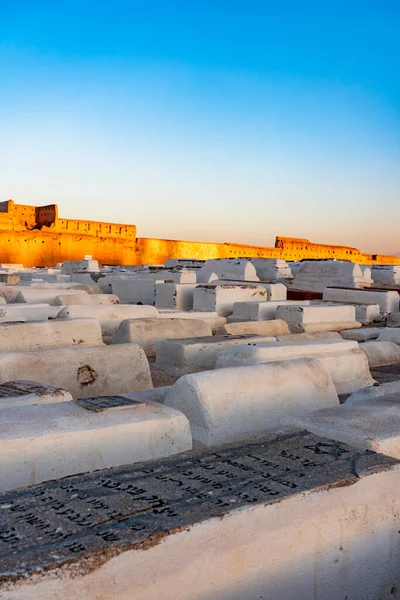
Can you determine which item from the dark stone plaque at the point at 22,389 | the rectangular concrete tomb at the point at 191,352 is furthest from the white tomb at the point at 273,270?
the dark stone plaque at the point at 22,389

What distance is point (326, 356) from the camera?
4.62 metres

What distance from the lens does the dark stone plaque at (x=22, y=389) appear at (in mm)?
2914

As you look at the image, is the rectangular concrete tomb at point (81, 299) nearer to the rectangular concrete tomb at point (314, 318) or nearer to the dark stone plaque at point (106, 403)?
the rectangular concrete tomb at point (314, 318)

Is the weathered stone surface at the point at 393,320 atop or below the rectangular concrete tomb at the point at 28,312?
below

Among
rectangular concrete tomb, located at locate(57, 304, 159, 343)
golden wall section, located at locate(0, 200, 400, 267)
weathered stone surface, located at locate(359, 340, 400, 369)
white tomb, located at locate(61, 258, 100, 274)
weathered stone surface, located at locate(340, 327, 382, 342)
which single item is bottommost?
weathered stone surface, located at locate(359, 340, 400, 369)

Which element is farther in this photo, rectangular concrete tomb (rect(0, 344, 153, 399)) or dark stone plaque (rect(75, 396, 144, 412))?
rectangular concrete tomb (rect(0, 344, 153, 399))

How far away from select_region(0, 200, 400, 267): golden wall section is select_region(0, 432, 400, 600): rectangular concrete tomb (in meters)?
23.2

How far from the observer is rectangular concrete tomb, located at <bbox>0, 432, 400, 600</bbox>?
1.35m

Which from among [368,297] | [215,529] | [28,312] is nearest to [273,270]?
[368,297]

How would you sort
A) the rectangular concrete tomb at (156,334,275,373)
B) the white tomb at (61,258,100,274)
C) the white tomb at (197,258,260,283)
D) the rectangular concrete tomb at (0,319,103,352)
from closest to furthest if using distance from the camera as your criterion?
the rectangular concrete tomb at (0,319,103,352), the rectangular concrete tomb at (156,334,275,373), the white tomb at (197,258,260,283), the white tomb at (61,258,100,274)

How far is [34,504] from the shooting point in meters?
1.59

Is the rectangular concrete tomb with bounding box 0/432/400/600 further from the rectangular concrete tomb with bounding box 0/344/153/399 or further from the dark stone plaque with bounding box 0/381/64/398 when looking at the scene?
the rectangular concrete tomb with bounding box 0/344/153/399

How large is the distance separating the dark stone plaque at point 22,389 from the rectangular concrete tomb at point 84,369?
0.57 metres

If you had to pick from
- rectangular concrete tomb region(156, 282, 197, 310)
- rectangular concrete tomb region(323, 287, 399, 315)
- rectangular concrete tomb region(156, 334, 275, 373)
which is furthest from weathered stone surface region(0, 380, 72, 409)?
rectangular concrete tomb region(323, 287, 399, 315)
